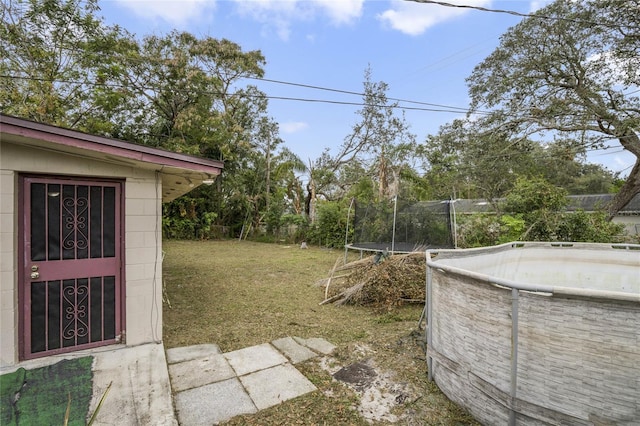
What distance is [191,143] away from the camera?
1490 centimetres

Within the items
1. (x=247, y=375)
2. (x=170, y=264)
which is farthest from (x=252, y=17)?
(x=247, y=375)

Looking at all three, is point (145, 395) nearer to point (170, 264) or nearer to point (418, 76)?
point (170, 264)

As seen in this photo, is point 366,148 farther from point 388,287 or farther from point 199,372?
point 199,372

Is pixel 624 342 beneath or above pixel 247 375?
above

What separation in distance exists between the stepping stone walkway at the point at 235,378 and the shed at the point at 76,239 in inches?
31.1

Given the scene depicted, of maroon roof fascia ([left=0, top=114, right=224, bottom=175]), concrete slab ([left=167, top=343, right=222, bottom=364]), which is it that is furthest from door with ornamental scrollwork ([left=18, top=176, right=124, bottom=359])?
concrete slab ([left=167, top=343, right=222, bottom=364])

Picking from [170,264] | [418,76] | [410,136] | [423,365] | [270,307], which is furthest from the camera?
[410,136]

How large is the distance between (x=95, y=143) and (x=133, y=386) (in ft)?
7.45

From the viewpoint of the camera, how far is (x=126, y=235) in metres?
3.26

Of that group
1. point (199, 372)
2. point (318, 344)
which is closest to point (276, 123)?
point (318, 344)

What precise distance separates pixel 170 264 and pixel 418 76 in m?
11.3

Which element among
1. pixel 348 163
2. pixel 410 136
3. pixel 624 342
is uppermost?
pixel 410 136

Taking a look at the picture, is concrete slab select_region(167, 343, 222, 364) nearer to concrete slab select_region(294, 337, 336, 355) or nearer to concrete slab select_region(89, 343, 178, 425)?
concrete slab select_region(89, 343, 178, 425)

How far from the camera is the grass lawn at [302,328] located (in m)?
2.33
